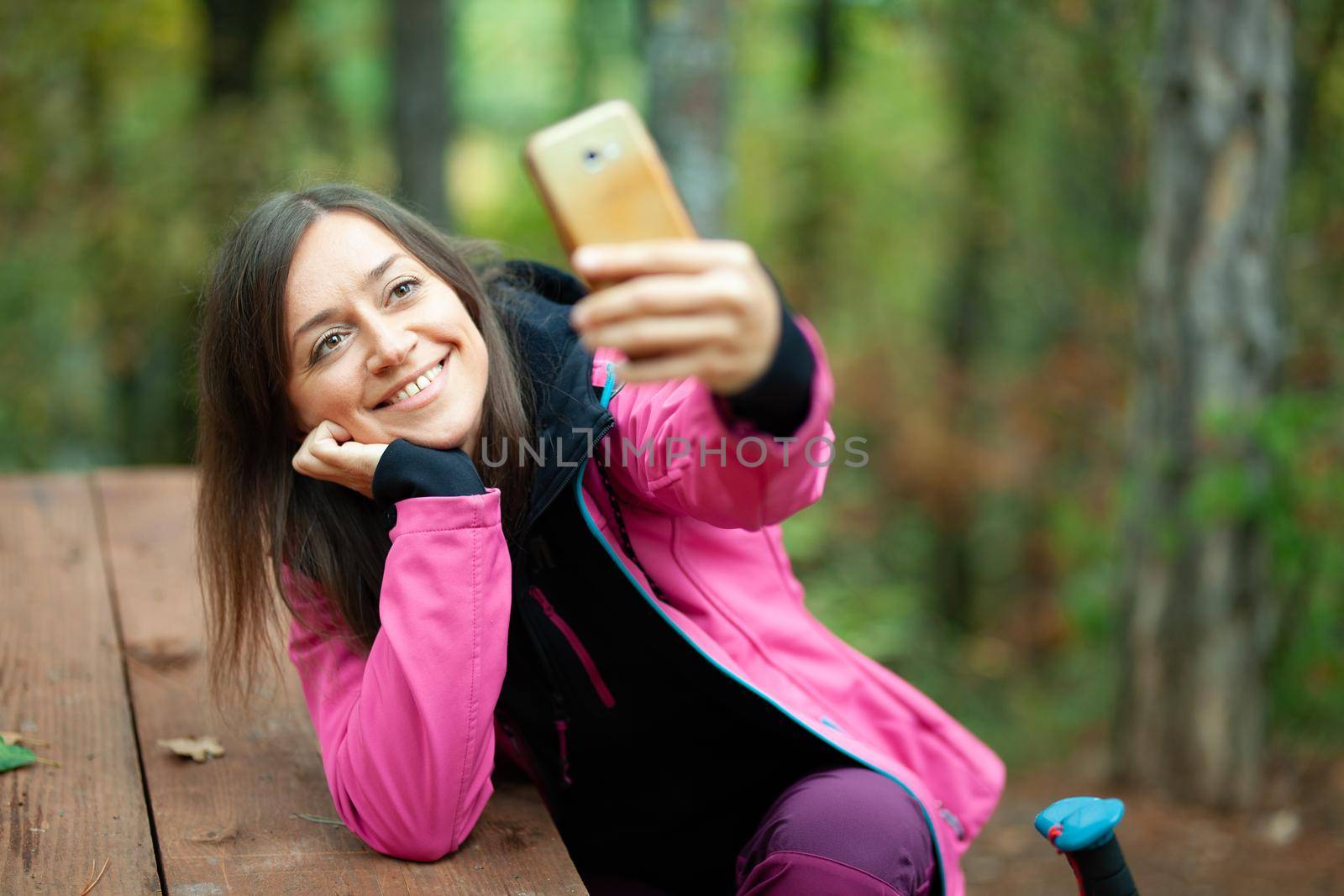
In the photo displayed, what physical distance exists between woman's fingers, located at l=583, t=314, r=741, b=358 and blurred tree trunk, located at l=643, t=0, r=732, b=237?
3107 millimetres

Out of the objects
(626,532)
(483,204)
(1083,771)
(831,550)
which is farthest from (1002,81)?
(483,204)

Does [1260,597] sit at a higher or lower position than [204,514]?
lower

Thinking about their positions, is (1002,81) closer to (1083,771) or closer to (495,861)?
(1083,771)

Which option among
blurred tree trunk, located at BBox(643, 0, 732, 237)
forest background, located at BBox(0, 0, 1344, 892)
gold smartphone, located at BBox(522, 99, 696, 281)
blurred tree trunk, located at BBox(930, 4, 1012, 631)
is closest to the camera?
gold smartphone, located at BBox(522, 99, 696, 281)

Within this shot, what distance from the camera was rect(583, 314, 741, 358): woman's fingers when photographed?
1205mm

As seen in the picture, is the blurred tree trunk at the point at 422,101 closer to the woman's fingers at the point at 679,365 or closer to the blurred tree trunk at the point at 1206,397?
→ the blurred tree trunk at the point at 1206,397

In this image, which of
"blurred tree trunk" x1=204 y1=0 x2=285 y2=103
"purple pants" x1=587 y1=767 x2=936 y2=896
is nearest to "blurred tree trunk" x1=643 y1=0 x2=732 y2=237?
"purple pants" x1=587 y1=767 x2=936 y2=896

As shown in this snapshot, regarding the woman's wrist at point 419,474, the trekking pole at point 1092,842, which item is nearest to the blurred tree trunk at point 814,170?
the woman's wrist at point 419,474

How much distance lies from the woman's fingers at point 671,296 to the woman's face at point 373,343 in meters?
0.66

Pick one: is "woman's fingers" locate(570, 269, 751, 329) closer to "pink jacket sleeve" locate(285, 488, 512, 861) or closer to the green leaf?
"pink jacket sleeve" locate(285, 488, 512, 861)

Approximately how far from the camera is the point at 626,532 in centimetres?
191

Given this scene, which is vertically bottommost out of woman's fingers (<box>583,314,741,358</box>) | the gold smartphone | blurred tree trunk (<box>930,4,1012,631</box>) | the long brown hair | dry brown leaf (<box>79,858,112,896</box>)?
blurred tree trunk (<box>930,4,1012,631</box>)

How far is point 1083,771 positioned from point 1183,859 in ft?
4.49

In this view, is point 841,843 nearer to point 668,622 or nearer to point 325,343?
point 668,622
